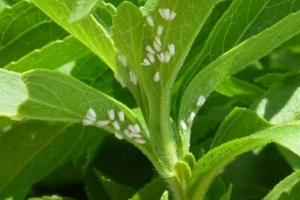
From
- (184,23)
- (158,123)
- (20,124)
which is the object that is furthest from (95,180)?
(184,23)

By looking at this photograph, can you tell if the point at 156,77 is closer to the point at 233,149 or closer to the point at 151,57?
the point at 151,57

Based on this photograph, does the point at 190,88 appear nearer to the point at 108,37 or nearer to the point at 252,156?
the point at 108,37

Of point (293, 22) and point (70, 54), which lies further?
point (70, 54)

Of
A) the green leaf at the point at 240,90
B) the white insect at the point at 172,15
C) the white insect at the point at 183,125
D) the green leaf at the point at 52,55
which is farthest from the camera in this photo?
the green leaf at the point at 240,90

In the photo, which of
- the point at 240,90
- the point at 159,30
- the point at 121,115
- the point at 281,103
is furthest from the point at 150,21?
the point at 240,90

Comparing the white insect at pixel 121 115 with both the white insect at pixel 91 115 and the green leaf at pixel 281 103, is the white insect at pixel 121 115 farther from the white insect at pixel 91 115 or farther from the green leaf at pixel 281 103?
the green leaf at pixel 281 103

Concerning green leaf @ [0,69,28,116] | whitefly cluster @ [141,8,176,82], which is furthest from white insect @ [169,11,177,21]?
green leaf @ [0,69,28,116]

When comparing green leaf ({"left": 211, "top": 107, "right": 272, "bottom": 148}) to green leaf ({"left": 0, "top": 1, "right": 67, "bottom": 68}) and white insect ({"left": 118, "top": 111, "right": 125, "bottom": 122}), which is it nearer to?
white insect ({"left": 118, "top": 111, "right": 125, "bottom": 122})

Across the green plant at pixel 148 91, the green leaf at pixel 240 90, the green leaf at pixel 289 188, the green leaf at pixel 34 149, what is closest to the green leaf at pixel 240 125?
the green plant at pixel 148 91
